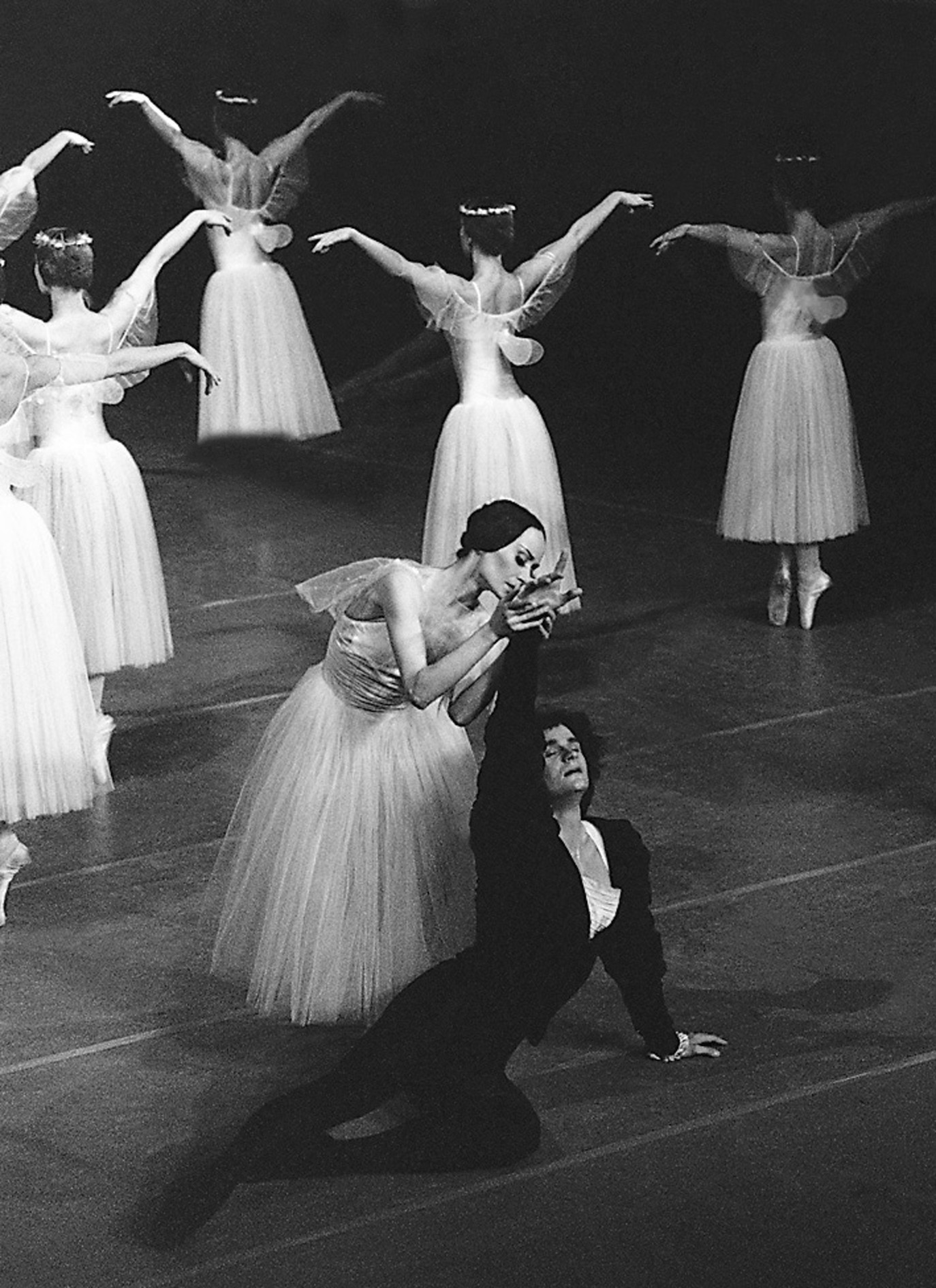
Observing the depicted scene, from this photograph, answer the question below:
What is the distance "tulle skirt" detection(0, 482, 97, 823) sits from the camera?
15.9 ft

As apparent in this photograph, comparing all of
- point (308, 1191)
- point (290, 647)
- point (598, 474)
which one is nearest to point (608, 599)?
point (290, 647)

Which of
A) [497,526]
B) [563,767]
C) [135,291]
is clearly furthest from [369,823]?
[135,291]

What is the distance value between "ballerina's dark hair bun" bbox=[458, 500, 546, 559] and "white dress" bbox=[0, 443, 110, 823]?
1249 mm

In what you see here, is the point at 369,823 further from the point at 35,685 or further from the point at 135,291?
the point at 135,291

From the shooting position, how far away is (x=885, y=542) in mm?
7879

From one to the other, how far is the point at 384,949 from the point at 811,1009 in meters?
0.77

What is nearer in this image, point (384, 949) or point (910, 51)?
point (384, 949)

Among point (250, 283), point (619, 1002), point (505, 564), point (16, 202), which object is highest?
point (16, 202)

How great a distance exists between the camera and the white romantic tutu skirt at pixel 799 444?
6699mm

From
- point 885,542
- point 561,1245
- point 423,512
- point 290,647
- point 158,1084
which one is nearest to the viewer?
point 561,1245

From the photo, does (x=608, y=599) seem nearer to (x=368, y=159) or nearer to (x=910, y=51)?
(x=910, y=51)

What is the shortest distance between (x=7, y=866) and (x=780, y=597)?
2.75m

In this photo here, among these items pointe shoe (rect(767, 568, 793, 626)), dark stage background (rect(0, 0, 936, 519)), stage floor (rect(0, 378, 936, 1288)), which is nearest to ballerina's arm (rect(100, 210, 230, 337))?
stage floor (rect(0, 378, 936, 1288))

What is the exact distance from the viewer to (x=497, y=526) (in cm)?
396
